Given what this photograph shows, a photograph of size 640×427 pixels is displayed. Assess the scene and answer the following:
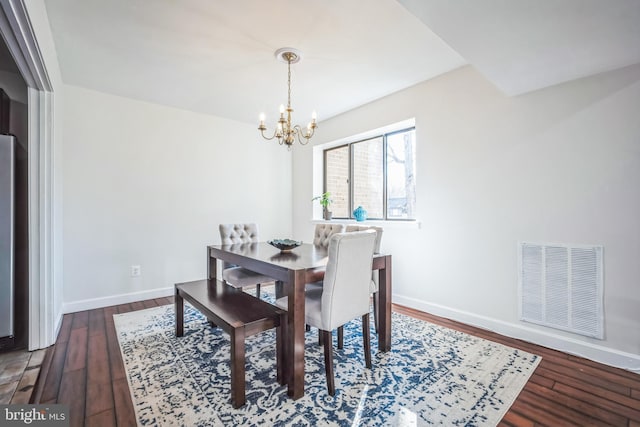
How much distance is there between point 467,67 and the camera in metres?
2.82

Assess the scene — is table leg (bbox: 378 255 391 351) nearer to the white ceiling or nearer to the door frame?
the white ceiling

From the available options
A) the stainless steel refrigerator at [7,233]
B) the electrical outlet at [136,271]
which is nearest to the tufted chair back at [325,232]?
the electrical outlet at [136,271]

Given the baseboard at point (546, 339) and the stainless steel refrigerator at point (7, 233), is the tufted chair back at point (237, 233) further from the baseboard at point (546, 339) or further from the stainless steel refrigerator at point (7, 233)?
the baseboard at point (546, 339)

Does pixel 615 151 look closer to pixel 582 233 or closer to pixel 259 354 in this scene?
pixel 582 233

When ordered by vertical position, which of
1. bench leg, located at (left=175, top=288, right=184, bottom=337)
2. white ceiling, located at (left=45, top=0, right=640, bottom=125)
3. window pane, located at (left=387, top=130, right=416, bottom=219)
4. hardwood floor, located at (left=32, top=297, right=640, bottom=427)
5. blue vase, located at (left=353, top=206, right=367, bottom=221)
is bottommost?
hardwood floor, located at (left=32, top=297, right=640, bottom=427)

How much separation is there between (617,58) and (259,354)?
128 inches

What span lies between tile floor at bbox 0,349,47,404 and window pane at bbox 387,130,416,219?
3533mm

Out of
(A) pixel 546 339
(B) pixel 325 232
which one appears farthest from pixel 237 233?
(A) pixel 546 339

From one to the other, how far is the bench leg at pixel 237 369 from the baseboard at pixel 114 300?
2623mm

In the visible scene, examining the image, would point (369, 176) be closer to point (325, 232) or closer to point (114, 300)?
point (325, 232)

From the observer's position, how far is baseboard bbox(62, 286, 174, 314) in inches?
A: 127

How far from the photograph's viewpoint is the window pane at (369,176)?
3963 millimetres

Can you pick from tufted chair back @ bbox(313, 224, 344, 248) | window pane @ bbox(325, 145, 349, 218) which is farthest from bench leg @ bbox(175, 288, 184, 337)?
window pane @ bbox(325, 145, 349, 218)

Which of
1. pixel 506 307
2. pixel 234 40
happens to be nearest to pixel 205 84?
pixel 234 40
